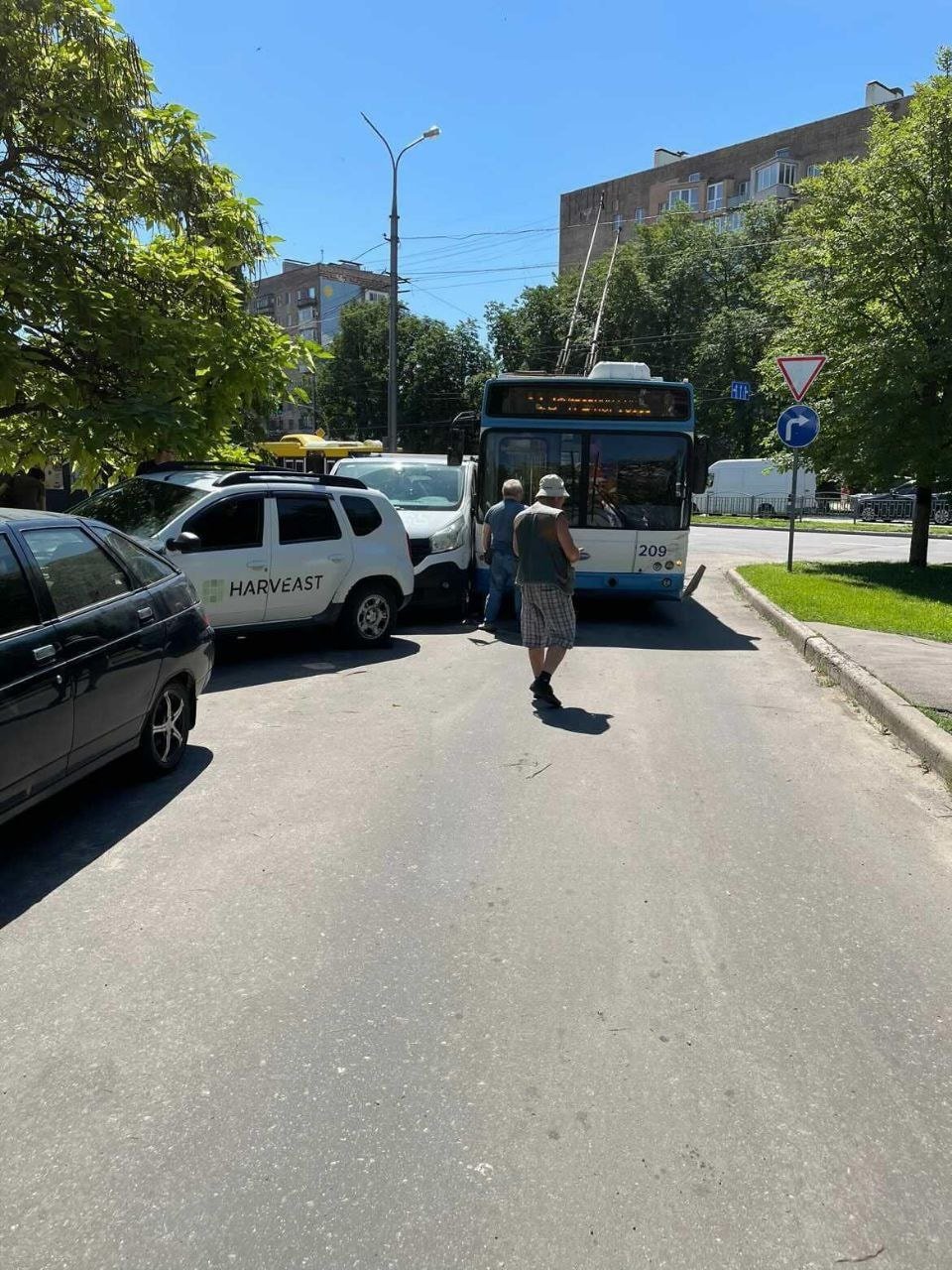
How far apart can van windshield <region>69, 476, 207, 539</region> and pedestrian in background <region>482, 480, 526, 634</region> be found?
12.2 ft

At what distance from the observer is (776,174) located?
205 feet

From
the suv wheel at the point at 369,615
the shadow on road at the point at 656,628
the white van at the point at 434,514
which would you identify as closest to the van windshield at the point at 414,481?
the white van at the point at 434,514

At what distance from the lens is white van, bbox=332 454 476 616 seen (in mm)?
11758

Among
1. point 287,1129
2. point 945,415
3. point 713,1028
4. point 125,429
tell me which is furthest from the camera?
point 945,415

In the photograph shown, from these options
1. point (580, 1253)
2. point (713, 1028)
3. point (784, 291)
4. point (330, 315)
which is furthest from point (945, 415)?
point (330, 315)

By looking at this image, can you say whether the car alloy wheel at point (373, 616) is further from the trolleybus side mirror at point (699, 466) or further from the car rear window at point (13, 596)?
the car rear window at point (13, 596)

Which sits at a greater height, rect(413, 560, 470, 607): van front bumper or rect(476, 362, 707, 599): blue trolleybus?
rect(476, 362, 707, 599): blue trolleybus

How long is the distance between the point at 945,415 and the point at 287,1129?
15.3 metres

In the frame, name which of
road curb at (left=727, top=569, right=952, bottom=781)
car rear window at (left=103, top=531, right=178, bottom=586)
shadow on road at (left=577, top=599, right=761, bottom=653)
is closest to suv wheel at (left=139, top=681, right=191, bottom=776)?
car rear window at (left=103, top=531, right=178, bottom=586)

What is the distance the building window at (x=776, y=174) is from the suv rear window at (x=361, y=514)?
62385 millimetres

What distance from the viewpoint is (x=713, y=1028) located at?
311 cm

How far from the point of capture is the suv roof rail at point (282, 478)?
884cm

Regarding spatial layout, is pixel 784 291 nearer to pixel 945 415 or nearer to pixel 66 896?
pixel 945 415

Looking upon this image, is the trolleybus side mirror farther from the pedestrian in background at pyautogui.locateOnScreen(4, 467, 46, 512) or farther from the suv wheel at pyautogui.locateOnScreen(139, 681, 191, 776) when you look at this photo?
the pedestrian in background at pyautogui.locateOnScreen(4, 467, 46, 512)
